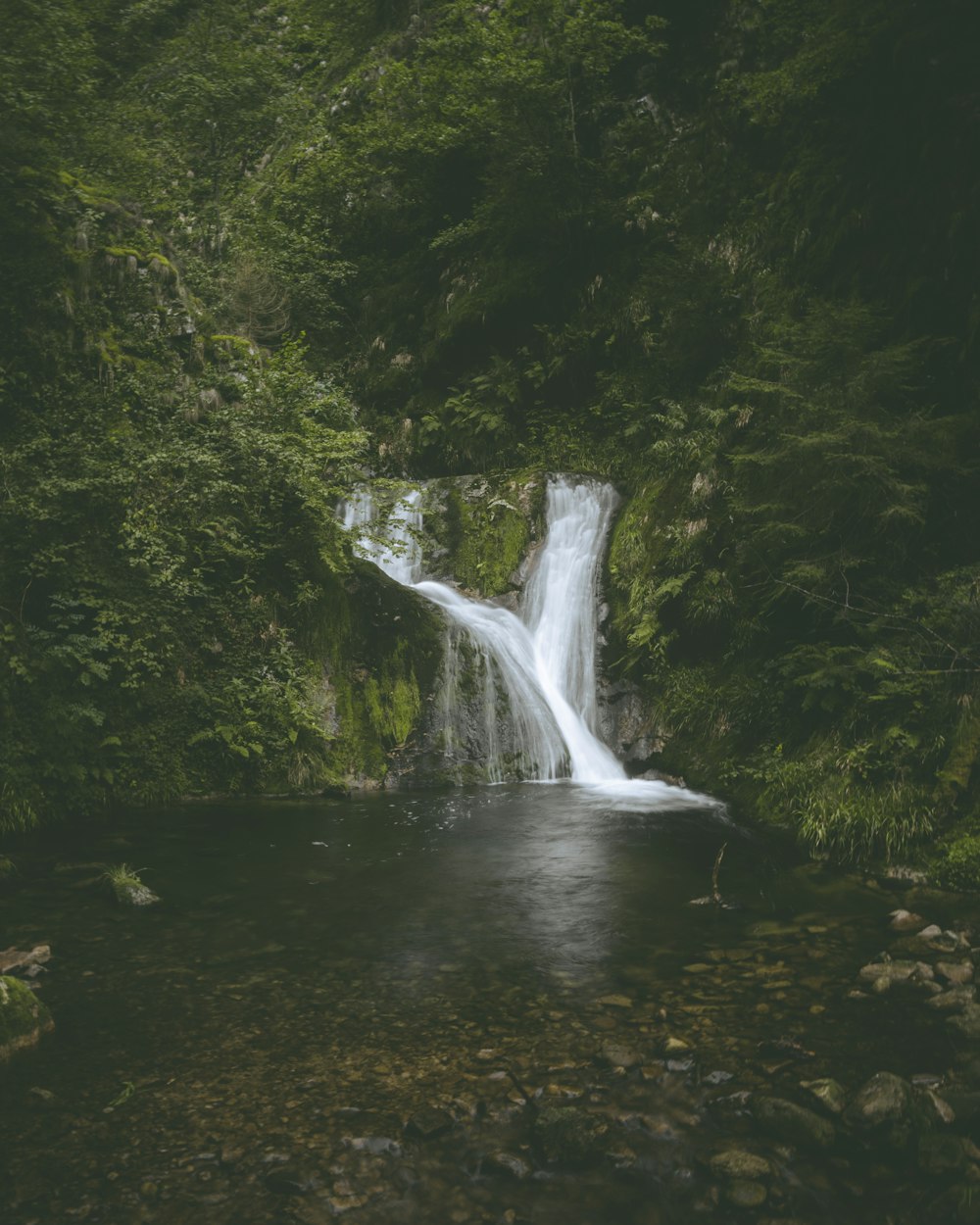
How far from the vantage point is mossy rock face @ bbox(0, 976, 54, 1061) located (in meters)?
4.62

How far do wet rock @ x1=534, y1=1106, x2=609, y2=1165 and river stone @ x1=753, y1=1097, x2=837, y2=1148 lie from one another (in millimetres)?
773

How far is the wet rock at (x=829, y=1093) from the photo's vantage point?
4.03 metres

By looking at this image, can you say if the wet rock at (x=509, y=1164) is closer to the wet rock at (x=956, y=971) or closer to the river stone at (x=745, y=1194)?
the river stone at (x=745, y=1194)

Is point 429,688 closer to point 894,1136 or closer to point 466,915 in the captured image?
point 466,915

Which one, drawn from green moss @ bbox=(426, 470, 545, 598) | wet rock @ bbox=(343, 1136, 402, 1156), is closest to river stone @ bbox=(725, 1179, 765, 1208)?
wet rock @ bbox=(343, 1136, 402, 1156)

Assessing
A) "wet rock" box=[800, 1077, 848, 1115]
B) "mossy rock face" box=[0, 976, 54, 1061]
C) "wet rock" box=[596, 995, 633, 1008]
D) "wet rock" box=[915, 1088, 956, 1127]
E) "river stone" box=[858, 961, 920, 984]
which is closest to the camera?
"wet rock" box=[915, 1088, 956, 1127]

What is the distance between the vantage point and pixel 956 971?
5.39 m

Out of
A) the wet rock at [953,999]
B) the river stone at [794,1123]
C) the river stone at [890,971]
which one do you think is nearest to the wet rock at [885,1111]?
the river stone at [794,1123]

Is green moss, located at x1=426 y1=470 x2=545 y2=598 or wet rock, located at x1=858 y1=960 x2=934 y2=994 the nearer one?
wet rock, located at x1=858 y1=960 x2=934 y2=994

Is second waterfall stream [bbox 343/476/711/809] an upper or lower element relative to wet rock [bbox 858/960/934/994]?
upper

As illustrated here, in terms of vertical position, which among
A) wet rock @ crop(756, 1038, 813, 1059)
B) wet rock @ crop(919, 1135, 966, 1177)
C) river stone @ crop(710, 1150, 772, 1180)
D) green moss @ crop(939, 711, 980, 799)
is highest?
green moss @ crop(939, 711, 980, 799)

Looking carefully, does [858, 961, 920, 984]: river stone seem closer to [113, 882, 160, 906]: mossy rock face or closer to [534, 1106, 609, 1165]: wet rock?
[534, 1106, 609, 1165]: wet rock

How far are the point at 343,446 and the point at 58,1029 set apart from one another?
378 inches

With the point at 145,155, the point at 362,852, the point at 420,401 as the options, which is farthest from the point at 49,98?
the point at 362,852
